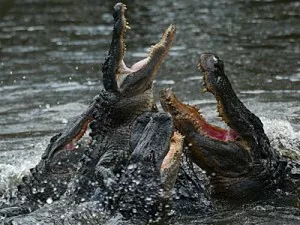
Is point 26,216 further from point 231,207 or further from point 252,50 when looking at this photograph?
point 252,50

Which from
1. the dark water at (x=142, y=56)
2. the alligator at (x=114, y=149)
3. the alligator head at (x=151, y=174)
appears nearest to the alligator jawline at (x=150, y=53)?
the alligator at (x=114, y=149)

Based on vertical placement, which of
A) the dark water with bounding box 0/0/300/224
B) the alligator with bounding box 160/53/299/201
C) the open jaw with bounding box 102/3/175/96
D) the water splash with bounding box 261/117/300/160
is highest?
the open jaw with bounding box 102/3/175/96

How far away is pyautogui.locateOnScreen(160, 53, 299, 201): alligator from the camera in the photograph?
6.98 m

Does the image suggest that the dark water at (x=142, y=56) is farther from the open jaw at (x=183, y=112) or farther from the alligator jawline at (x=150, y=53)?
the alligator jawline at (x=150, y=53)

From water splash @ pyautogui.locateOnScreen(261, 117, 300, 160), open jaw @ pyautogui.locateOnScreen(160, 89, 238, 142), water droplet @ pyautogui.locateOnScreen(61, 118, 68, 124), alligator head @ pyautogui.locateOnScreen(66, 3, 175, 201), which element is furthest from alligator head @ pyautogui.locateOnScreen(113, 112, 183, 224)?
water droplet @ pyautogui.locateOnScreen(61, 118, 68, 124)

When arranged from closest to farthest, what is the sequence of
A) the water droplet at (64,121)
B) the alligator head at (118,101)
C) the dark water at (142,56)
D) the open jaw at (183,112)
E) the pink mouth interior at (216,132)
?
the open jaw at (183,112) < the pink mouth interior at (216,132) < the alligator head at (118,101) < the dark water at (142,56) < the water droplet at (64,121)

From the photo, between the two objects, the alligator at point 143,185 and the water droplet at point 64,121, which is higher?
the alligator at point 143,185

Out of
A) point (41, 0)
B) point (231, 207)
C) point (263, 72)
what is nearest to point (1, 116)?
point (263, 72)

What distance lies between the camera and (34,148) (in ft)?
30.5

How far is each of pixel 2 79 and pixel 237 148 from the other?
263 inches

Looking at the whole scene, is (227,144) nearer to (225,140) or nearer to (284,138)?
(225,140)

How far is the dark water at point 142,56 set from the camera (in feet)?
30.8

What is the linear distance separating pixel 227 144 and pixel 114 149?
1.00 m

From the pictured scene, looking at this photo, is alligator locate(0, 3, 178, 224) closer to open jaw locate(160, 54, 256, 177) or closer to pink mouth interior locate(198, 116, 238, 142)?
open jaw locate(160, 54, 256, 177)
